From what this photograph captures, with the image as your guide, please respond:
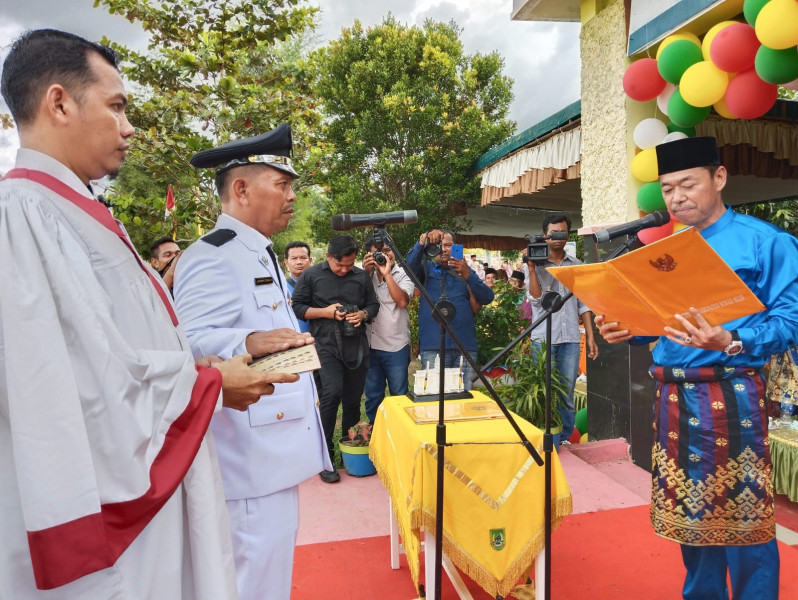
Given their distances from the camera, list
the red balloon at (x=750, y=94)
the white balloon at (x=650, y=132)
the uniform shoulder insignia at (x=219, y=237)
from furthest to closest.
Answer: the white balloon at (x=650, y=132)
the red balloon at (x=750, y=94)
the uniform shoulder insignia at (x=219, y=237)

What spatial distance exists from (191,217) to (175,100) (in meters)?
1.01

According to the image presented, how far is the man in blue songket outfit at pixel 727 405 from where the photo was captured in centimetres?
175

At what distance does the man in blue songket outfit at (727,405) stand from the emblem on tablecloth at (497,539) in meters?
0.59

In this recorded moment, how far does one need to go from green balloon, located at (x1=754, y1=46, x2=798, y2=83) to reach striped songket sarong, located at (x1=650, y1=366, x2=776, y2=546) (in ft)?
6.40

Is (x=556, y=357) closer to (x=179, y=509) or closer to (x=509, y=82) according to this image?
(x=179, y=509)

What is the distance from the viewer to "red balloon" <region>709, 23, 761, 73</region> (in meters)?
3.01

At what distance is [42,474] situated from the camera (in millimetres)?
805

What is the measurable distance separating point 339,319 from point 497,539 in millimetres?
2299

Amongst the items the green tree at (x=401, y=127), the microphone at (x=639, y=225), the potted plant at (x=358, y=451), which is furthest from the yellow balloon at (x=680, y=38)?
the green tree at (x=401, y=127)

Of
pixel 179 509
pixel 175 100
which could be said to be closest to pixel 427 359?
pixel 175 100

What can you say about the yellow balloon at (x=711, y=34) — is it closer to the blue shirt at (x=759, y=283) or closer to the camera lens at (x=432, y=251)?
the blue shirt at (x=759, y=283)

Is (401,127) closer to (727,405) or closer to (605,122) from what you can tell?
(605,122)

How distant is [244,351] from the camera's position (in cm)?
144

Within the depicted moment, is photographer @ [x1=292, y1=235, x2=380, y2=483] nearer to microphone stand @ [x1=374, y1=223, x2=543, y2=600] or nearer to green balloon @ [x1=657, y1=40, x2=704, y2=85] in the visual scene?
microphone stand @ [x1=374, y1=223, x2=543, y2=600]
